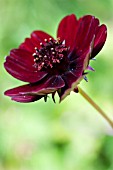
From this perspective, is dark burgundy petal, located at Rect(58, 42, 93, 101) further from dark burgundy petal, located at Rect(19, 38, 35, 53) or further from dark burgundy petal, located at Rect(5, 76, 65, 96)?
dark burgundy petal, located at Rect(19, 38, 35, 53)

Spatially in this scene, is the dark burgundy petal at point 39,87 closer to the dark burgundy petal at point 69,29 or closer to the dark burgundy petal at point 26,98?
the dark burgundy petal at point 26,98

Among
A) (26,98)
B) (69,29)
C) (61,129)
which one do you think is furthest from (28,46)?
(61,129)

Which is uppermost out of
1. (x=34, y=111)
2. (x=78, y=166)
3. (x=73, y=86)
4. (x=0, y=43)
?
(x=0, y=43)

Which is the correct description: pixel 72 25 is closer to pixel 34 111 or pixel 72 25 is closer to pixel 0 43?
pixel 34 111

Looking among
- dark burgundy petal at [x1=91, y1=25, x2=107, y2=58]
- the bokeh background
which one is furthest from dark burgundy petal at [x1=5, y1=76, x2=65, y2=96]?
the bokeh background

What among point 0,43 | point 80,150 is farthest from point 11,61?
point 0,43
